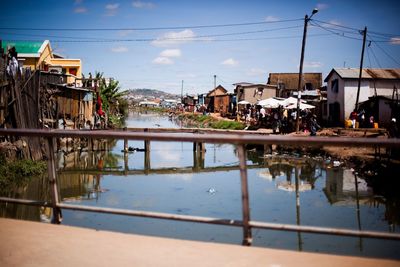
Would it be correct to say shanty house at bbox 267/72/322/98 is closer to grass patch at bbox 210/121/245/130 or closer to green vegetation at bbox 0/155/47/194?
grass patch at bbox 210/121/245/130

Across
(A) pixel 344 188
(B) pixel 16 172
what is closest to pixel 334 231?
(A) pixel 344 188

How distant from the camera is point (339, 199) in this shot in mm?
11297

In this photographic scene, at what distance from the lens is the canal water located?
24.8ft

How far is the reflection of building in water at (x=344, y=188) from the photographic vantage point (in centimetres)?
1128

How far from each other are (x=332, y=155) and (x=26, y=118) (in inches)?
569

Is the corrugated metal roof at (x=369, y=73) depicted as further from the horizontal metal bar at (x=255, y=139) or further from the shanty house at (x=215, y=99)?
the shanty house at (x=215, y=99)

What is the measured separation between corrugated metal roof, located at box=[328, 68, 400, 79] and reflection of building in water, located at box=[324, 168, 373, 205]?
54.1 ft

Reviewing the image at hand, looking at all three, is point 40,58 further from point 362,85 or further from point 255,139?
point 255,139

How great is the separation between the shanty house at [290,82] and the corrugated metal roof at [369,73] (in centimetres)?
2238

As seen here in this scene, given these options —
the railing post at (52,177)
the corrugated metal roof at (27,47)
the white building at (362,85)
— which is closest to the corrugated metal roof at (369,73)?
the white building at (362,85)

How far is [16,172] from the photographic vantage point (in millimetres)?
11164

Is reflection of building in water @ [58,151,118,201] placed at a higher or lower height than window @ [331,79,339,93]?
lower

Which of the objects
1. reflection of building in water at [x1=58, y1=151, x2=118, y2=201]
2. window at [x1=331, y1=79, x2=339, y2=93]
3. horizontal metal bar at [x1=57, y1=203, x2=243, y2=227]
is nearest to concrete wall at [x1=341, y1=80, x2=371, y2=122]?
window at [x1=331, y1=79, x2=339, y2=93]

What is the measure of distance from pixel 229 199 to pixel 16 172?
6.94 meters
